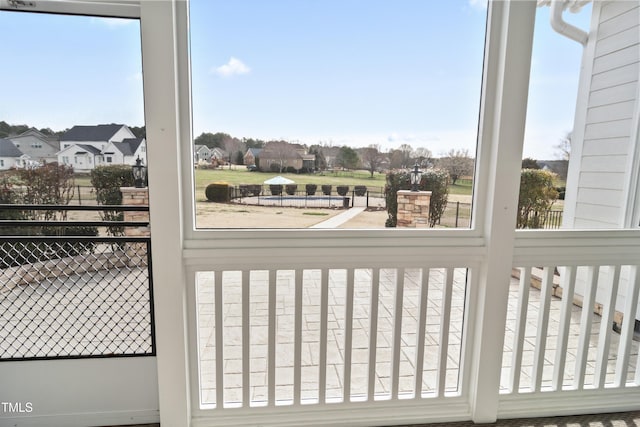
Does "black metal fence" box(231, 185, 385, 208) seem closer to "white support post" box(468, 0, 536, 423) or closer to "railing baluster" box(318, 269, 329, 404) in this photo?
Answer: "railing baluster" box(318, 269, 329, 404)

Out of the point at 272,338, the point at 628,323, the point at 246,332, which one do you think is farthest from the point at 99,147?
the point at 628,323

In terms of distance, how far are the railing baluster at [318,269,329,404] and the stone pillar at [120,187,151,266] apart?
0.83 m

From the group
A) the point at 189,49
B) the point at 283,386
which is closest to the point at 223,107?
the point at 189,49

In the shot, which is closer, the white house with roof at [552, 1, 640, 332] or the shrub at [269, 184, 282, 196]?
the shrub at [269, 184, 282, 196]

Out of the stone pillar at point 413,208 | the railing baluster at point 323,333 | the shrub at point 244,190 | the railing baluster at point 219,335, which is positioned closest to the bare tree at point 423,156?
the stone pillar at point 413,208

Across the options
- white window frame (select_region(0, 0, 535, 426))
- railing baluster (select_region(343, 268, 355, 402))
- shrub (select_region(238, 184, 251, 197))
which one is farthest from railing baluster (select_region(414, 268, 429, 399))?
shrub (select_region(238, 184, 251, 197))

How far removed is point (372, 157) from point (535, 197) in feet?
2.75

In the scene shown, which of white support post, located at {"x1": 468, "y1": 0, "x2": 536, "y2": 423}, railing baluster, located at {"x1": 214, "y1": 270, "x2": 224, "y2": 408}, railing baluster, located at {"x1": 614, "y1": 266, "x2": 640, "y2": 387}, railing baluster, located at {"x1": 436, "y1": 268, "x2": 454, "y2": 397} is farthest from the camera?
railing baluster, located at {"x1": 614, "y1": 266, "x2": 640, "y2": 387}

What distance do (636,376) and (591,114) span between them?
1449 mm

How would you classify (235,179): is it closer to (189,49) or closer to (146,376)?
(189,49)

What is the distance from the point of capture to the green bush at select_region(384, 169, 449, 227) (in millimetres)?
1555

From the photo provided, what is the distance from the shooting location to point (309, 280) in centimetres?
162

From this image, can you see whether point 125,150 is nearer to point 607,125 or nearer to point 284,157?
point 284,157

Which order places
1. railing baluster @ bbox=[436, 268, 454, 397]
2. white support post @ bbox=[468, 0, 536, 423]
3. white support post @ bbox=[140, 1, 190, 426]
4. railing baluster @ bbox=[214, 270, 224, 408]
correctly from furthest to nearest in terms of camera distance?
railing baluster @ bbox=[436, 268, 454, 397] < railing baluster @ bbox=[214, 270, 224, 408] < white support post @ bbox=[468, 0, 536, 423] < white support post @ bbox=[140, 1, 190, 426]
